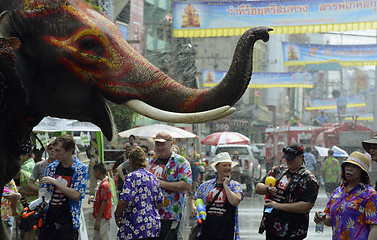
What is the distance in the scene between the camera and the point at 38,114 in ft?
9.52

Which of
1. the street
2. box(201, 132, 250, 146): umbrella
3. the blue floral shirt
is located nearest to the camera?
the blue floral shirt

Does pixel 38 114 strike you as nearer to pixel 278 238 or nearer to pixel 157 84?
pixel 157 84

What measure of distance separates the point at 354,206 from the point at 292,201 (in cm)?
84

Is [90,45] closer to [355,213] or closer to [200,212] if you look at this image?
[355,213]

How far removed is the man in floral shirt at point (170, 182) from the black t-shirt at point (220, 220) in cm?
59

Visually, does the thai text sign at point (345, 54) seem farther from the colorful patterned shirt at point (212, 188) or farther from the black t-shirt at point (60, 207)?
the black t-shirt at point (60, 207)

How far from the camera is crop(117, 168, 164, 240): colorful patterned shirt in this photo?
21.9 feet

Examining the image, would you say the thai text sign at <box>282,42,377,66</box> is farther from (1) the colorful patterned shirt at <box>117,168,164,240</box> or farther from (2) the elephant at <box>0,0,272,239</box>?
(2) the elephant at <box>0,0,272,239</box>

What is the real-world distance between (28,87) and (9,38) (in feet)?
0.92

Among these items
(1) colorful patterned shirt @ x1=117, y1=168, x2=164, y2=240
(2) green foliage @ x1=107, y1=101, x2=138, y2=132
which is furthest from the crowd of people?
(2) green foliage @ x1=107, y1=101, x2=138, y2=132

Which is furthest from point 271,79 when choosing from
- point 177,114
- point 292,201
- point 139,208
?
point 177,114

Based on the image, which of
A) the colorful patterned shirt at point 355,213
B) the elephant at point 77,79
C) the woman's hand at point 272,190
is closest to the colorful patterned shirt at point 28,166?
the woman's hand at point 272,190

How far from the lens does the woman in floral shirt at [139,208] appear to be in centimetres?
669

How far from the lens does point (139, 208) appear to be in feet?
22.1
